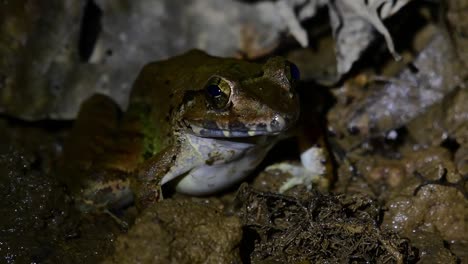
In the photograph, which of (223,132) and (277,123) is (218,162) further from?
(277,123)

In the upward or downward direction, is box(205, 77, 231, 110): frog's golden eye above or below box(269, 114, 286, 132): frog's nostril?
→ above

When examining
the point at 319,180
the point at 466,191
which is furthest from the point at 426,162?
the point at 319,180

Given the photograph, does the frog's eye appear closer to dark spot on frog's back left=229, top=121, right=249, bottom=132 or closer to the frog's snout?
the frog's snout

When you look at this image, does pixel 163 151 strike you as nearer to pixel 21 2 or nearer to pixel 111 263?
pixel 111 263

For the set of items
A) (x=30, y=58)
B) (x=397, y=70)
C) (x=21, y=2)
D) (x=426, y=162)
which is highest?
(x=21, y=2)

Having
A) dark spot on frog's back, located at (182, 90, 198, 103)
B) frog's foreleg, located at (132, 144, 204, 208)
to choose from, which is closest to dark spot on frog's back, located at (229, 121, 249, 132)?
dark spot on frog's back, located at (182, 90, 198, 103)

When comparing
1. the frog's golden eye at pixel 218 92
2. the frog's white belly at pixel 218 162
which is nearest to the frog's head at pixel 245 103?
the frog's golden eye at pixel 218 92

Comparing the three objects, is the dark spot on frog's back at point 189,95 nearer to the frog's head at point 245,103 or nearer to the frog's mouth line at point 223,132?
the frog's head at point 245,103
